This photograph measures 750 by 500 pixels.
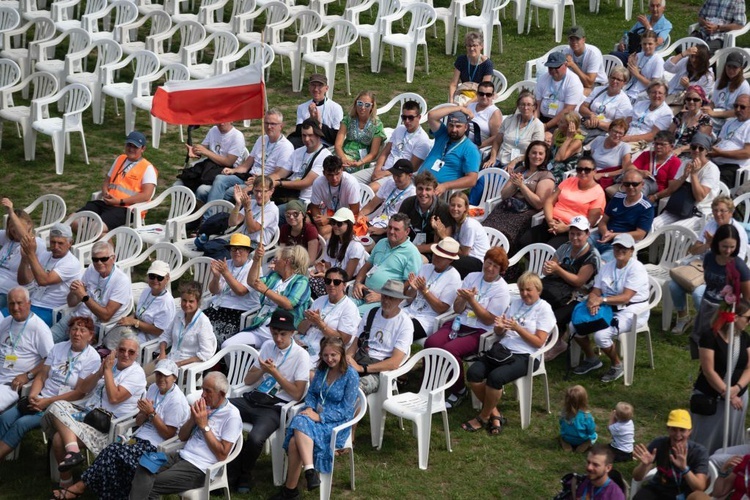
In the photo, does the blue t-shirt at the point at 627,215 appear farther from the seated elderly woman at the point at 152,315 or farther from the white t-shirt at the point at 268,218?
the seated elderly woman at the point at 152,315

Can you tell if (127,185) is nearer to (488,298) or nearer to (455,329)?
(455,329)

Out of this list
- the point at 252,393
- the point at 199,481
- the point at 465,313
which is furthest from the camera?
the point at 465,313

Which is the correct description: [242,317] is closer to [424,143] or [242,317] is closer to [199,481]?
[199,481]

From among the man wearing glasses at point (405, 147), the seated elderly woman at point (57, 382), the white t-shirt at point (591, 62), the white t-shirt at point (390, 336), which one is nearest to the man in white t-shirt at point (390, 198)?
the man wearing glasses at point (405, 147)

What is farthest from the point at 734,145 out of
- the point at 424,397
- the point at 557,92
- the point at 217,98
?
the point at 217,98

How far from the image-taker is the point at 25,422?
1153 centimetres

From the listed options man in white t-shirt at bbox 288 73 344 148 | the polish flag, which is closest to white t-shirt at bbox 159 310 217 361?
the polish flag

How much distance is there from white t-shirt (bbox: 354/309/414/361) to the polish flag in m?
2.15

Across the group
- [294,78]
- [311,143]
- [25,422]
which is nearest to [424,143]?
[311,143]

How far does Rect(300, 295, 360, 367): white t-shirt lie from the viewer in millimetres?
11969

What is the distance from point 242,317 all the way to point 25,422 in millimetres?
2180

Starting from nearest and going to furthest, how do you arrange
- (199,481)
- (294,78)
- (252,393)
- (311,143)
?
(199,481) → (252,393) → (311,143) → (294,78)

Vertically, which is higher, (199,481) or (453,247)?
(453,247)

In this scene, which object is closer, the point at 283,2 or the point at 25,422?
the point at 25,422
